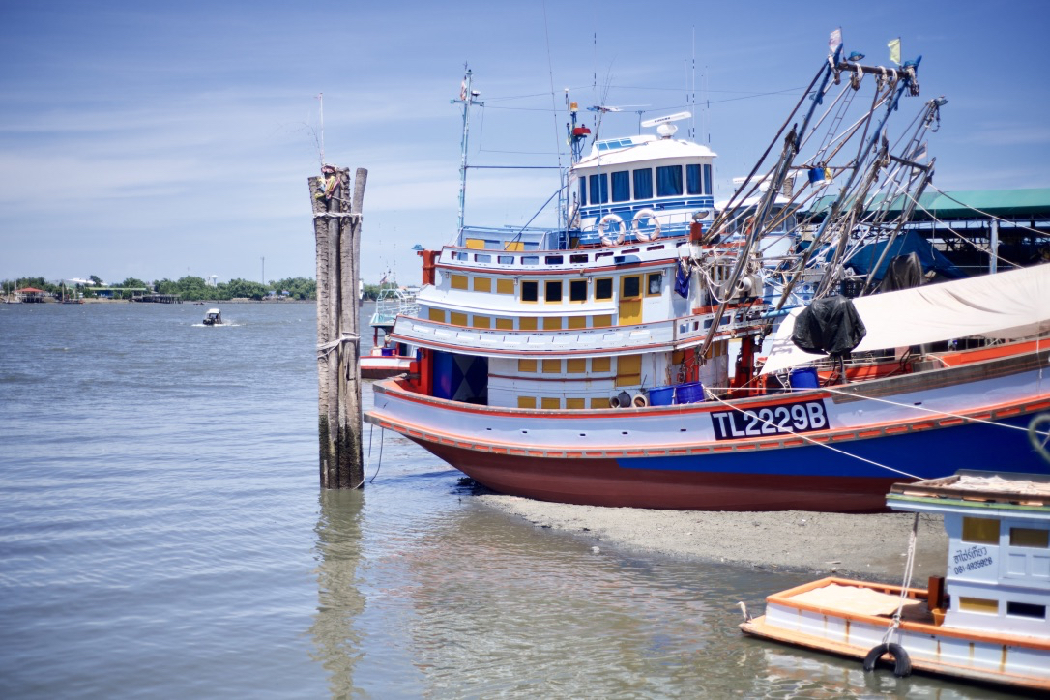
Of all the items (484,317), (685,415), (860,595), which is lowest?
(860,595)

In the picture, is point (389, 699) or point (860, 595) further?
point (860, 595)

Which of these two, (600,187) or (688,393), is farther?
(600,187)

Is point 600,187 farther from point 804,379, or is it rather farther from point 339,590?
point 339,590

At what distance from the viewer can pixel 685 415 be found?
1800cm

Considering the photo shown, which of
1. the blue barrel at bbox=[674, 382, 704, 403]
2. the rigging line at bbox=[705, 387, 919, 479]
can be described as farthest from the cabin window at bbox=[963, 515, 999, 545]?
the blue barrel at bbox=[674, 382, 704, 403]

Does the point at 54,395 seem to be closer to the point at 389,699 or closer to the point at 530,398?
the point at 530,398

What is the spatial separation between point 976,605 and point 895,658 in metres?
1.10

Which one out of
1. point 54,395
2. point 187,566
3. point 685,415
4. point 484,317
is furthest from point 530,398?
point 54,395

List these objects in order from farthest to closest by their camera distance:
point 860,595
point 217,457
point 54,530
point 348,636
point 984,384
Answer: point 217,457, point 54,530, point 984,384, point 348,636, point 860,595

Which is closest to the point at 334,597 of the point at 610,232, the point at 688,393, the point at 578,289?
the point at 688,393

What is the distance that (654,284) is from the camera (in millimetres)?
19984

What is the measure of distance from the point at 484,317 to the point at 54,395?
2677 cm

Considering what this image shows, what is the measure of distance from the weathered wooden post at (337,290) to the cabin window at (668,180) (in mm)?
6700

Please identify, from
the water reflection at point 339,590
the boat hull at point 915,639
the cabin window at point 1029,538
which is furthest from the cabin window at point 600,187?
the cabin window at point 1029,538
